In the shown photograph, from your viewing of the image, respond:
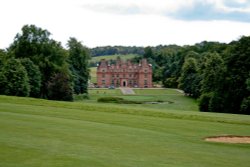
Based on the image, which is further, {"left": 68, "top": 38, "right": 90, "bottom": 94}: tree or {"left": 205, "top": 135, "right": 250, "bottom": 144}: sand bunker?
{"left": 68, "top": 38, "right": 90, "bottom": 94}: tree

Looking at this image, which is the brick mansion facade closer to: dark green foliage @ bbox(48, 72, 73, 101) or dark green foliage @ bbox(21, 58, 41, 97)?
dark green foliage @ bbox(21, 58, 41, 97)

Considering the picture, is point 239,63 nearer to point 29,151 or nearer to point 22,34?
point 22,34

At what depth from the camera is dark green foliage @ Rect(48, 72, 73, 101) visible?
66.6 meters

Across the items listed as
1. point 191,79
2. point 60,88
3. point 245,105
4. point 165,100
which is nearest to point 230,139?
point 245,105

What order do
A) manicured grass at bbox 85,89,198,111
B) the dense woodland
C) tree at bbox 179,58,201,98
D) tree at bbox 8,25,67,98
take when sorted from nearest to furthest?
the dense woodland → manicured grass at bbox 85,89,198,111 → tree at bbox 8,25,67,98 → tree at bbox 179,58,201,98

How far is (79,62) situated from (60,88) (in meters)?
26.2

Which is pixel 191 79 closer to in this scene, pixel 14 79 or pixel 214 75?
pixel 214 75

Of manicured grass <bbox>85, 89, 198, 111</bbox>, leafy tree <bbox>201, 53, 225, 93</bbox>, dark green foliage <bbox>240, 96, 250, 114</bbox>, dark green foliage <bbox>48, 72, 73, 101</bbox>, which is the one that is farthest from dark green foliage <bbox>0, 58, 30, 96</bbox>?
dark green foliage <bbox>240, 96, 250, 114</bbox>

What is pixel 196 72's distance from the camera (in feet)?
329

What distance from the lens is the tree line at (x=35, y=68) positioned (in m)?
63.1

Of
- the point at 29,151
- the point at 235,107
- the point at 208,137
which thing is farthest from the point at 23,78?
the point at 29,151

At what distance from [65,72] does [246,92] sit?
29859 millimetres

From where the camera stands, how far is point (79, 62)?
9250cm

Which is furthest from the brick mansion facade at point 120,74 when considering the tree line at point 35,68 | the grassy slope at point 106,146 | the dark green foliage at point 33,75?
the grassy slope at point 106,146
